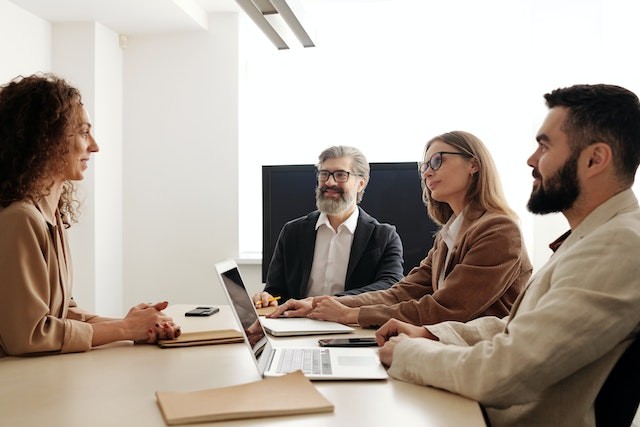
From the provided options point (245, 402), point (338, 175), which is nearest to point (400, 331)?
point (245, 402)

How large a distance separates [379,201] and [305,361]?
8.81 feet

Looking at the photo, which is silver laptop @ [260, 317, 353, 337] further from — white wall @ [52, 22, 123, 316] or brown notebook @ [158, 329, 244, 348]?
white wall @ [52, 22, 123, 316]

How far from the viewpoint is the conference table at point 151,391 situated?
3.68 feet

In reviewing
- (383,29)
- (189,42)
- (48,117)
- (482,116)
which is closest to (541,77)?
(482,116)

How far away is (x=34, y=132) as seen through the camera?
6.13ft

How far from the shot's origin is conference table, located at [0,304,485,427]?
3.68 feet

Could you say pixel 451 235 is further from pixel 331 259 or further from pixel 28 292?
pixel 28 292

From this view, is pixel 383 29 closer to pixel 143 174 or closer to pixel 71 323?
pixel 143 174

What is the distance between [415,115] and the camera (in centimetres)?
504

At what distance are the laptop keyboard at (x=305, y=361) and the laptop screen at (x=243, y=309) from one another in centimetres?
7

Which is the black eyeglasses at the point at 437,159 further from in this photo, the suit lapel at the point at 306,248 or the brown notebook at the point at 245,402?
the brown notebook at the point at 245,402

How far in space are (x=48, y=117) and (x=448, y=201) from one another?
1541 mm

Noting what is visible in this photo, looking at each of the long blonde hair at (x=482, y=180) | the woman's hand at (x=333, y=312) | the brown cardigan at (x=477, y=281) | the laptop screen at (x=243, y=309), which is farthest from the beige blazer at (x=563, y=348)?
the long blonde hair at (x=482, y=180)

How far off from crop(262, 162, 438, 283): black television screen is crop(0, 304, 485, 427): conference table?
2.45 metres
